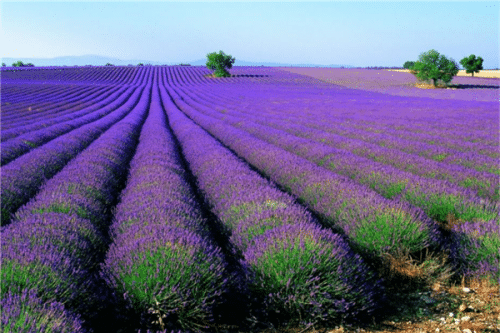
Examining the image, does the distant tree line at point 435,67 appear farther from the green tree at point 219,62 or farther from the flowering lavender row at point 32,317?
the flowering lavender row at point 32,317

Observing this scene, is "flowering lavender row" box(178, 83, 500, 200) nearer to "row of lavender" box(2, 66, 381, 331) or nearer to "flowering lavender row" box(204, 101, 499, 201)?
"flowering lavender row" box(204, 101, 499, 201)

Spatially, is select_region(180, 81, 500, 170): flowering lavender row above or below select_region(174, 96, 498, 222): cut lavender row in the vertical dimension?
above

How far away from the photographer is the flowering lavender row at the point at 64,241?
7.16 ft

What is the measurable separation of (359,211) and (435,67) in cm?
4553

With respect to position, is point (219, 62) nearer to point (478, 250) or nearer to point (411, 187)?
point (411, 187)

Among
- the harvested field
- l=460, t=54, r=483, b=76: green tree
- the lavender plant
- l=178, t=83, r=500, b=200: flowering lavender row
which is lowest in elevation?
the lavender plant

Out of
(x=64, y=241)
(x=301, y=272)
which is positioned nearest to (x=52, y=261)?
(x=64, y=241)

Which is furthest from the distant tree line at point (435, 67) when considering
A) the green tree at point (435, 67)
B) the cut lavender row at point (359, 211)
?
the cut lavender row at point (359, 211)

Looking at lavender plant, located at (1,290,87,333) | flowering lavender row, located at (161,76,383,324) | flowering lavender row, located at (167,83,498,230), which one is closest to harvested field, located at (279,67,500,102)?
flowering lavender row, located at (167,83,498,230)

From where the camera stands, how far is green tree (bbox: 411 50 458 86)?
4181 centimetres

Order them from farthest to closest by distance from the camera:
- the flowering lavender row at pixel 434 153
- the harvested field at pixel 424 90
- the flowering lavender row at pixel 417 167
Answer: the harvested field at pixel 424 90 → the flowering lavender row at pixel 434 153 → the flowering lavender row at pixel 417 167

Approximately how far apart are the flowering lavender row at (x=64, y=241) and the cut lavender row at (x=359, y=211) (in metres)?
2.30

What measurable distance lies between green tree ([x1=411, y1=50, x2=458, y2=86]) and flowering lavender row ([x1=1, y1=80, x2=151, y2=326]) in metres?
45.4

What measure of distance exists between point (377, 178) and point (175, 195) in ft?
9.21
